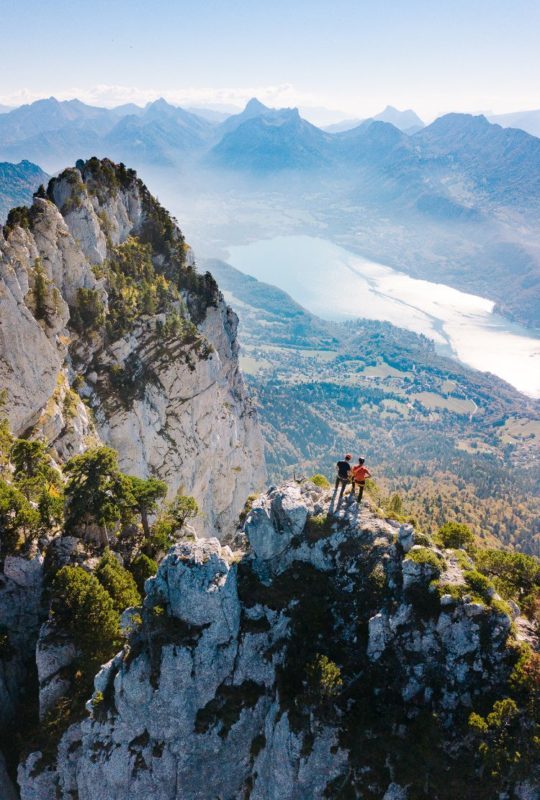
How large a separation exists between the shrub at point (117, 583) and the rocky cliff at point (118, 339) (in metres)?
19.5

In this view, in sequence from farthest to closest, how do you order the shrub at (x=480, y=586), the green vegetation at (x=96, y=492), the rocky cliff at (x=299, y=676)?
the green vegetation at (x=96, y=492), the shrub at (x=480, y=586), the rocky cliff at (x=299, y=676)

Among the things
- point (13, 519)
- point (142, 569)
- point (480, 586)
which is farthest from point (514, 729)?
point (13, 519)

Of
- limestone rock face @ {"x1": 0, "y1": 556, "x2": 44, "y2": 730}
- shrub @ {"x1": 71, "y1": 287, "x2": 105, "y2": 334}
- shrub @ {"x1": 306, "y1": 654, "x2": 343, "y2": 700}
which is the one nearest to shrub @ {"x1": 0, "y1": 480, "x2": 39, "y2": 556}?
limestone rock face @ {"x1": 0, "y1": 556, "x2": 44, "y2": 730}

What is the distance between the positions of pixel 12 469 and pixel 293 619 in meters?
31.5

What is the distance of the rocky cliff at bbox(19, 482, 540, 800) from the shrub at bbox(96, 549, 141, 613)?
453 centimetres

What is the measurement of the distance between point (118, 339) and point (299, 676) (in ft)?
179

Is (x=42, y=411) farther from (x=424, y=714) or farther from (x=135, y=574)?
(x=424, y=714)

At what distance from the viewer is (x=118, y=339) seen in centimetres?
7400

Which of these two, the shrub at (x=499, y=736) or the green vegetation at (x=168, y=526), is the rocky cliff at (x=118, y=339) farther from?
the shrub at (x=499, y=736)

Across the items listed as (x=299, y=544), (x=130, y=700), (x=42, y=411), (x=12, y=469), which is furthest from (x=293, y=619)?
(x=42, y=411)

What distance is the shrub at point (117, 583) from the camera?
3973 centimetres

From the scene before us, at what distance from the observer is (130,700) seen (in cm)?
3312

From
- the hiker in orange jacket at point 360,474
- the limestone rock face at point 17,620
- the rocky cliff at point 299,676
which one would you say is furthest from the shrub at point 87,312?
the hiker in orange jacket at point 360,474

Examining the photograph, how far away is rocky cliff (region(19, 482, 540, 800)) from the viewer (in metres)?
29.5
